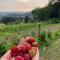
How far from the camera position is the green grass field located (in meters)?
1.85

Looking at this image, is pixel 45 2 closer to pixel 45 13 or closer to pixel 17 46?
pixel 45 13

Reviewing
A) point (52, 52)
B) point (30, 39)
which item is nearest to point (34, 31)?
point (30, 39)

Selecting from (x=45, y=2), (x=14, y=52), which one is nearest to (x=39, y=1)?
(x=45, y=2)

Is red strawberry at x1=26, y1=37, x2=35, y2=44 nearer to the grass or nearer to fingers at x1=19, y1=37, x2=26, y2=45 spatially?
fingers at x1=19, y1=37, x2=26, y2=45

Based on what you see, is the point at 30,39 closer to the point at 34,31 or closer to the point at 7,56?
the point at 34,31

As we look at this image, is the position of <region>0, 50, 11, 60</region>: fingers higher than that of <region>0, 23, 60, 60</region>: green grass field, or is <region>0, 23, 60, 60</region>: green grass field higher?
<region>0, 23, 60, 60</region>: green grass field

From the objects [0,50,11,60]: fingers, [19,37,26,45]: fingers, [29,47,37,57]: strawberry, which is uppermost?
[19,37,26,45]: fingers

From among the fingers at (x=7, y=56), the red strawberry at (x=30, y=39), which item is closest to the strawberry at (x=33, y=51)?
the red strawberry at (x=30, y=39)

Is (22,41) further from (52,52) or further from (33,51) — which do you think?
(52,52)

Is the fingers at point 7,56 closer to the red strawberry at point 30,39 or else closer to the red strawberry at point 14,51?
the red strawberry at point 14,51

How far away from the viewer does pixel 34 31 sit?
6.18ft

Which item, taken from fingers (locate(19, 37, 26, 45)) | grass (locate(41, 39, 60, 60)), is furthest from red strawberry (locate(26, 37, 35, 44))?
grass (locate(41, 39, 60, 60))

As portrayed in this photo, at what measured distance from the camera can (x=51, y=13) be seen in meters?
1.90

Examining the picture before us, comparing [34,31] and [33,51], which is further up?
[34,31]
